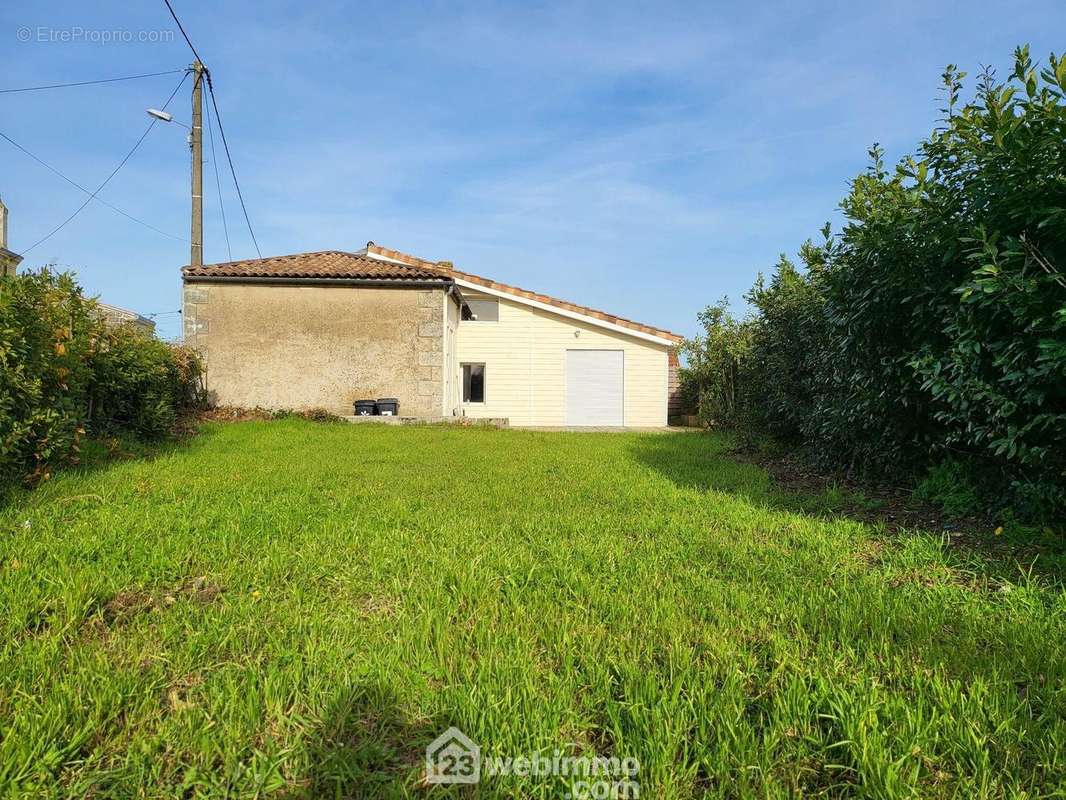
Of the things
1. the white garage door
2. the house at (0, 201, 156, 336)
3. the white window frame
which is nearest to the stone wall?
the house at (0, 201, 156, 336)

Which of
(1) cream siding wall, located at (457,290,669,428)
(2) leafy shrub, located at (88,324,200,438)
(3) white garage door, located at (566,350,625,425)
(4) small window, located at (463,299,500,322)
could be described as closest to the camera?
(2) leafy shrub, located at (88,324,200,438)

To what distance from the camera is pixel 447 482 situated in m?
6.34

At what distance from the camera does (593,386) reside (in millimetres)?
18422

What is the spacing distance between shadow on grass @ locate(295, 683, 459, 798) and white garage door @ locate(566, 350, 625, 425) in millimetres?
16437

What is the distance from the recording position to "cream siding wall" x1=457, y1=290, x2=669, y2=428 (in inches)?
716

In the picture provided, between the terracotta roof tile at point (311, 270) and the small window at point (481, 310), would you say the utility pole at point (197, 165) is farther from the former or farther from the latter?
the small window at point (481, 310)

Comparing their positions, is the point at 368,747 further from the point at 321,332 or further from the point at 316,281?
the point at 316,281

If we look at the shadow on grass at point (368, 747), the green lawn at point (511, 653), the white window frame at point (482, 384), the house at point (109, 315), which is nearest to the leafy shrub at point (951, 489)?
the green lawn at point (511, 653)

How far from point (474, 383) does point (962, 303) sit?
15348 millimetres

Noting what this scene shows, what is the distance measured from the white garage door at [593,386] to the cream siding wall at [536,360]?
21 cm

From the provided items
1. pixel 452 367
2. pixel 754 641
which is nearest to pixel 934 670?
pixel 754 641

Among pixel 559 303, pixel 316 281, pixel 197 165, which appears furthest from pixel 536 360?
pixel 197 165

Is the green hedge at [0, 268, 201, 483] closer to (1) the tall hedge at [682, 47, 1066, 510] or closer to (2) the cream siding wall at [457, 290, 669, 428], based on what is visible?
(1) the tall hedge at [682, 47, 1066, 510]

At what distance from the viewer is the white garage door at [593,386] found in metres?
18.4
